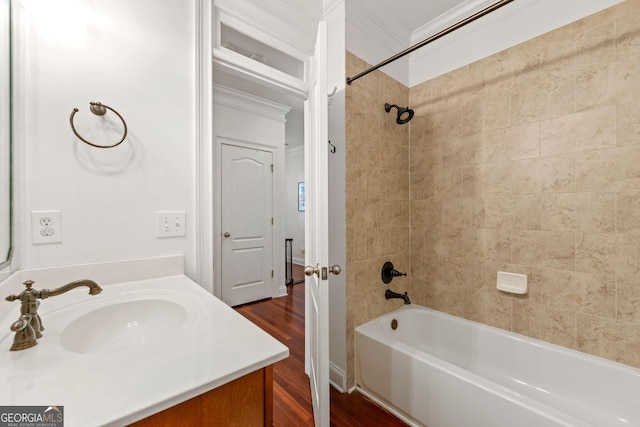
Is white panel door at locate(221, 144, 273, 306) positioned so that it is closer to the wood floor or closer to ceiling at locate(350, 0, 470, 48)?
the wood floor

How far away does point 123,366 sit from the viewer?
1.84 feet

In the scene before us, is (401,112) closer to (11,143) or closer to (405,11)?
(405,11)

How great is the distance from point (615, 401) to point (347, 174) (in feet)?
5.98

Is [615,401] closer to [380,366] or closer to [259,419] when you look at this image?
[380,366]

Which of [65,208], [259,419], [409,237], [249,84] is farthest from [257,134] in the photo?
[259,419]

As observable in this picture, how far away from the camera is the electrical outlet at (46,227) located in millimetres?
997

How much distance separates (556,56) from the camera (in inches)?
60.2

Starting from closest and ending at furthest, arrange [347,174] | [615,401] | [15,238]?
1. [15,238]
2. [615,401]
3. [347,174]

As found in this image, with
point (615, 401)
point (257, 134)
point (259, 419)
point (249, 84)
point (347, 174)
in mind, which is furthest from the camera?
point (257, 134)

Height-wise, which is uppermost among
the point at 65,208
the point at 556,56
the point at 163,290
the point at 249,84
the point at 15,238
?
the point at 249,84

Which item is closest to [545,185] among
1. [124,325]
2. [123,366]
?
[123,366]

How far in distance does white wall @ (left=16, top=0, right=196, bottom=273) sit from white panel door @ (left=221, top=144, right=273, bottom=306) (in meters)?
1.81

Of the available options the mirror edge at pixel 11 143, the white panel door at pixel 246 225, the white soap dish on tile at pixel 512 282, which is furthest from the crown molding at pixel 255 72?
the white soap dish on tile at pixel 512 282

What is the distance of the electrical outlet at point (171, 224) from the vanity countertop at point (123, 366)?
47cm
